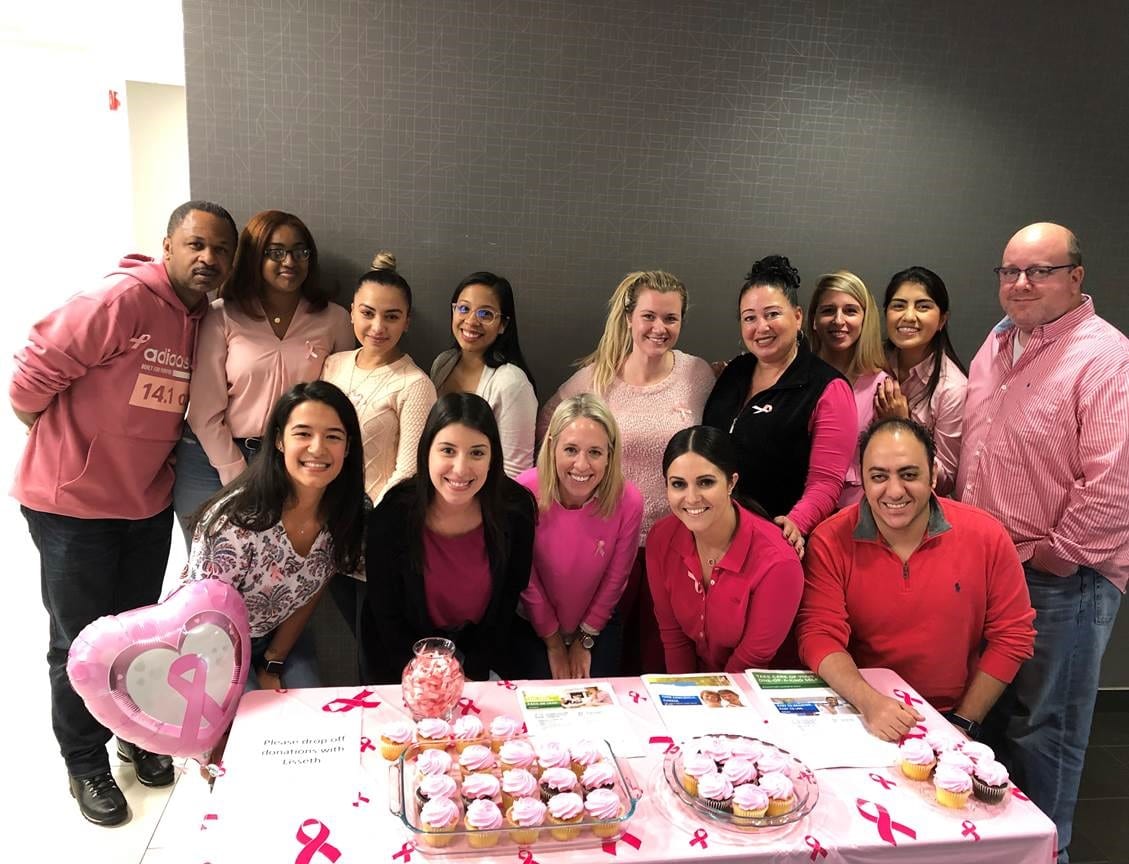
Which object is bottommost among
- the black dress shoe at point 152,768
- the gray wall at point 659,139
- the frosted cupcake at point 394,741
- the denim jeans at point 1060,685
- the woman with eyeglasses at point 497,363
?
the black dress shoe at point 152,768

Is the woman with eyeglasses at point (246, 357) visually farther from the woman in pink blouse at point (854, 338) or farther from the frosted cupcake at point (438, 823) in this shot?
the woman in pink blouse at point (854, 338)

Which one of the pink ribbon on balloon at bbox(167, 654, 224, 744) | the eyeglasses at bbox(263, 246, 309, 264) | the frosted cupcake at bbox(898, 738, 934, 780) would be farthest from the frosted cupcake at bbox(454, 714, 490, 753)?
the eyeglasses at bbox(263, 246, 309, 264)

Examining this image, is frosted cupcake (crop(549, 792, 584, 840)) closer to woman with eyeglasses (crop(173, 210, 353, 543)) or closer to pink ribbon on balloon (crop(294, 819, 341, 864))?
pink ribbon on balloon (crop(294, 819, 341, 864))

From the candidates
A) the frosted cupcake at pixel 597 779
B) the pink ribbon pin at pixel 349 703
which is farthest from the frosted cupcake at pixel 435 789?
the pink ribbon pin at pixel 349 703

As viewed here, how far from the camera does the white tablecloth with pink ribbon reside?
1.30m

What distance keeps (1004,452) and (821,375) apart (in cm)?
58

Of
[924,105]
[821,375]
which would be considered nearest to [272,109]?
[821,375]

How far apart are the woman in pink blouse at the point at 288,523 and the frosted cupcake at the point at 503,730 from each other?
0.74 m

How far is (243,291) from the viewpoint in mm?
2494

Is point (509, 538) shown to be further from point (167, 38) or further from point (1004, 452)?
point (167, 38)

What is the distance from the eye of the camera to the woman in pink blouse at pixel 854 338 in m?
2.55

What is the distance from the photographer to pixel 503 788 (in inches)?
54.4

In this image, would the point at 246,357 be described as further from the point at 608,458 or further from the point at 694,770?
the point at 694,770

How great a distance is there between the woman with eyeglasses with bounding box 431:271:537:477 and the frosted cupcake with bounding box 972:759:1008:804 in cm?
152
